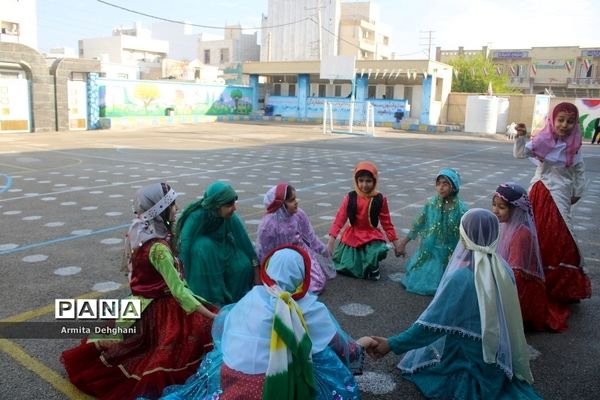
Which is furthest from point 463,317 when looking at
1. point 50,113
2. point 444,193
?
point 50,113

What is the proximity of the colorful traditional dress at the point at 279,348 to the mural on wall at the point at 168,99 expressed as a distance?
2593 centimetres

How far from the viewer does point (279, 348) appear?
2.12 metres

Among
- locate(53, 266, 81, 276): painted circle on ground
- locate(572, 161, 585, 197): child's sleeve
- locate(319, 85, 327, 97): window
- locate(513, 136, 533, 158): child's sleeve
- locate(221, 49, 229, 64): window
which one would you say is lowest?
locate(53, 266, 81, 276): painted circle on ground

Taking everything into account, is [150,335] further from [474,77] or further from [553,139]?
[474,77]

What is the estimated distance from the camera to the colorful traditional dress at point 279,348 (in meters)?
2.13

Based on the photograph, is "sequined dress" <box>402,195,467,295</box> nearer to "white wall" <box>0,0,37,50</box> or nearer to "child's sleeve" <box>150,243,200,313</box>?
"child's sleeve" <box>150,243,200,313</box>

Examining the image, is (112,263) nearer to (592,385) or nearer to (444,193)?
(444,193)

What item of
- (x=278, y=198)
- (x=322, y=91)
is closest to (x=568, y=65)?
(x=322, y=91)

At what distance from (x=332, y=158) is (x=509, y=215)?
11.2 meters

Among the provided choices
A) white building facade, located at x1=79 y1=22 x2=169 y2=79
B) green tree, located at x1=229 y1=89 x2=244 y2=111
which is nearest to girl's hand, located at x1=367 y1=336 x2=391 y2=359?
green tree, located at x1=229 y1=89 x2=244 y2=111

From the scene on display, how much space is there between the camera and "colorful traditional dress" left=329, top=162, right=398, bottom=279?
4.84 m

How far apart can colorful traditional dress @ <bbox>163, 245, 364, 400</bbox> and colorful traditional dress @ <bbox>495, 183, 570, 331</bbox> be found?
1860mm

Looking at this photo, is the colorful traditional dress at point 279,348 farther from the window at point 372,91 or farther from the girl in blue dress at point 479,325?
the window at point 372,91

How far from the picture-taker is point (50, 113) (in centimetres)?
2191
